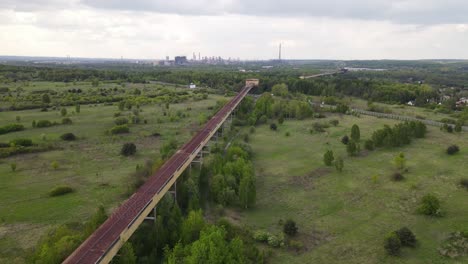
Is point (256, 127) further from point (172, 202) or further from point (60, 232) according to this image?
point (60, 232)

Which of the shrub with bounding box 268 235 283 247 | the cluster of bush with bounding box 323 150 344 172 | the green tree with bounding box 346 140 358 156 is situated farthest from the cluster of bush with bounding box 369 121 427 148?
the shrub with bounding box 268 235 283 247

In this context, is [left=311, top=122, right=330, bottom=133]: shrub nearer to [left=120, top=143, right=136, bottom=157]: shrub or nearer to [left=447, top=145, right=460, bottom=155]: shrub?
[left=447, top=145, right=460, bottom=155]: shrub

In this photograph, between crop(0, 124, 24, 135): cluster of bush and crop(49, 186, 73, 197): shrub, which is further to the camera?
crop(0, 124, 24, 135): cluster of bush

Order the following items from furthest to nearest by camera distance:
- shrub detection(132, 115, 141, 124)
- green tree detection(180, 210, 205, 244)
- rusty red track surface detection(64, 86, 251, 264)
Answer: shrub detection(132, 115, 141, 124) < green tree detection(180, 210, 205, 244) < rusty red track surface detection(64, 86, 251, 264)

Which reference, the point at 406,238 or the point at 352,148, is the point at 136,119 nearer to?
the point at 352,148

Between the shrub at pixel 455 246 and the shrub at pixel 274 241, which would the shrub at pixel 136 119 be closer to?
the shrub at pixel 274 241

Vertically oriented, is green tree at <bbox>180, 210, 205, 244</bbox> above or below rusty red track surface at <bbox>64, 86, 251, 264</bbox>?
below

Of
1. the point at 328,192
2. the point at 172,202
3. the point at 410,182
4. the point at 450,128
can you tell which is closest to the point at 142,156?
the point at 172,202

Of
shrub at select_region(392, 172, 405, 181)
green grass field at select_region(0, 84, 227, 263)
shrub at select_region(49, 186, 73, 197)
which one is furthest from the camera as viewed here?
shrub at select_region(392, 172, 405, 181)
